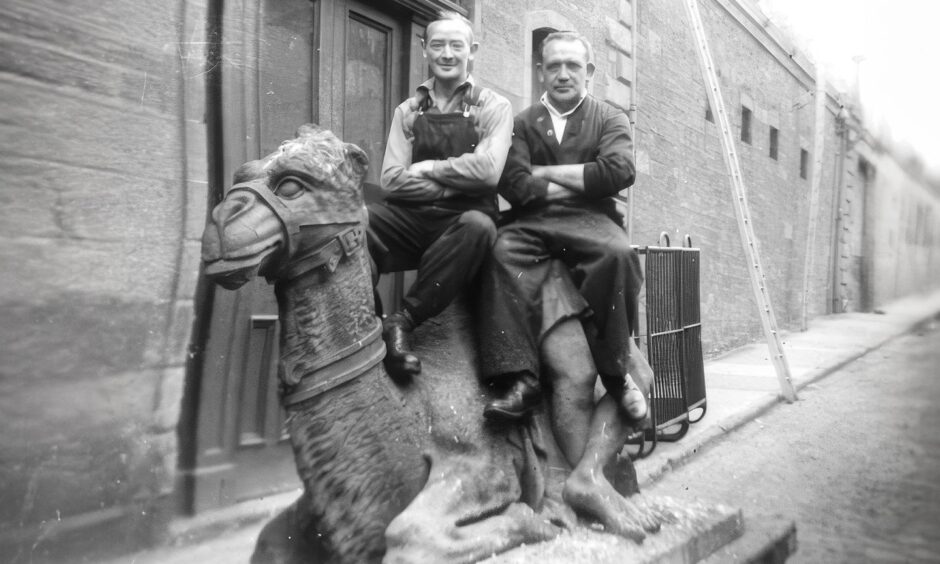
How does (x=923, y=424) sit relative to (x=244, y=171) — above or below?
below

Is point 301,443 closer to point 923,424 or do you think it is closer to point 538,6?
point 923,424

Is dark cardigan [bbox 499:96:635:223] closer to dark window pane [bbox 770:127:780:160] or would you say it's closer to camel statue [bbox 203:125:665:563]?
camel statue [bbox 203:125:665:563]

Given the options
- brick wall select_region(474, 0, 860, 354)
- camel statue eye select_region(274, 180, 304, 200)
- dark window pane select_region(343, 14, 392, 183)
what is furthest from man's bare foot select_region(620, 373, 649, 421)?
brick wall select_region(474, 0, 860, 354)

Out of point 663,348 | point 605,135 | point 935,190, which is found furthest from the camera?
point 663,348

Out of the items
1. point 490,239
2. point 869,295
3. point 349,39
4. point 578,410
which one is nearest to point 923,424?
point 869,295

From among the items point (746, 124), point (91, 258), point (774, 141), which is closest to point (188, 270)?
point (91, 258)

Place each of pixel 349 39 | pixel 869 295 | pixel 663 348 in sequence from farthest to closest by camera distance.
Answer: pixel 663 348, pixel 349 39, pixel 869 295

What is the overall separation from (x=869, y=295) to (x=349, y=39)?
329 centimetres

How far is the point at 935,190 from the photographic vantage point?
1182mm

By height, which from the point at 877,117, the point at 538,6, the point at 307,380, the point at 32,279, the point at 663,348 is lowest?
the point at 663,348

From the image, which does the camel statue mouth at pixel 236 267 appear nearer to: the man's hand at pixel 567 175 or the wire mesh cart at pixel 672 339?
the man's hand at pixel 567 175

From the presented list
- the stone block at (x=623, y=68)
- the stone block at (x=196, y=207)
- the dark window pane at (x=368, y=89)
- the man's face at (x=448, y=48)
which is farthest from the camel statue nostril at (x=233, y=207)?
the stone block at (x=623, y=68)

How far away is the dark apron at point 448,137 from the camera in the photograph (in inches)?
94.6

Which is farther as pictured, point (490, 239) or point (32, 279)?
point (32, 279)
